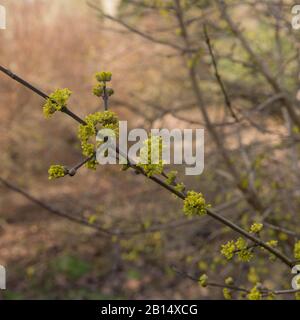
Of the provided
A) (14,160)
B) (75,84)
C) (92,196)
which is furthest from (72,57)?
(92,196)

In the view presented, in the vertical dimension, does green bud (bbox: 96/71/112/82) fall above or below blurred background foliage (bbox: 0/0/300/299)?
below

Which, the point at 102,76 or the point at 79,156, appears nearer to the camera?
the point at 102,76

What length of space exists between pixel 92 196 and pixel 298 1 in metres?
5.63

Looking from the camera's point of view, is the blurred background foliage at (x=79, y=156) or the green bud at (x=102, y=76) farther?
the blurred background foliage at (x=79, y=156)

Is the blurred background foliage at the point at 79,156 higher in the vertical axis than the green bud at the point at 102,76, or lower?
higher

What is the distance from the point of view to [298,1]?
342cm

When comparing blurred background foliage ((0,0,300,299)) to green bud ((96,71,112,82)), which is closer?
green bud ((96,71,112,82))

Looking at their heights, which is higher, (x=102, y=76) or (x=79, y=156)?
(x=79, y=156)

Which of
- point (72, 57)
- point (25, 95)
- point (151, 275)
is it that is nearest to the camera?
point (151, 275)

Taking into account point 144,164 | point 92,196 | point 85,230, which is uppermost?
point 92,196
